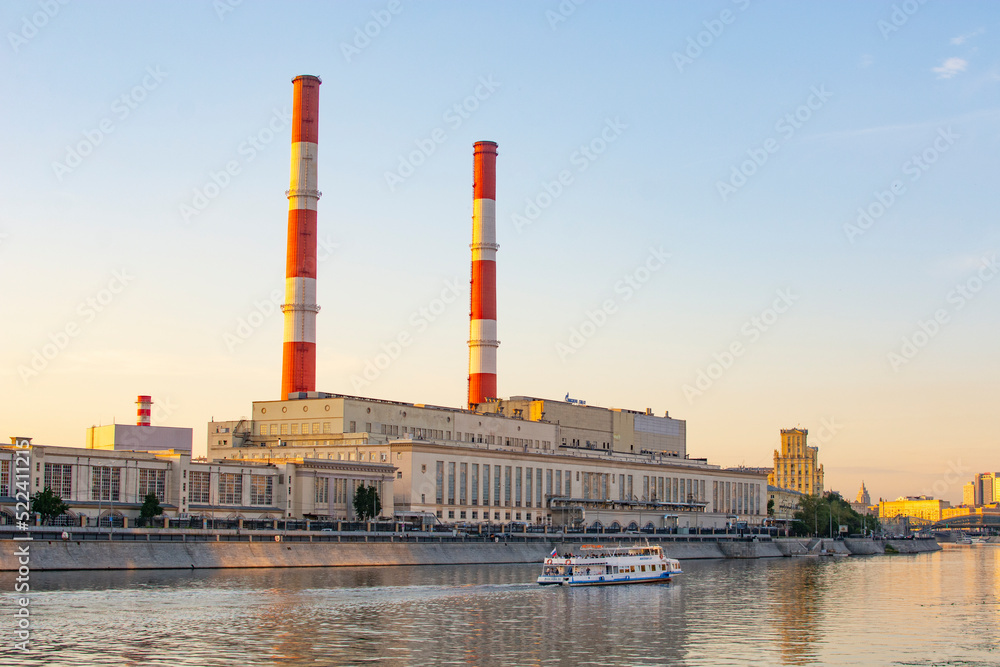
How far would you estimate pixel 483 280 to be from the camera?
178m

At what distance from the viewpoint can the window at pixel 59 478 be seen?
374 feet

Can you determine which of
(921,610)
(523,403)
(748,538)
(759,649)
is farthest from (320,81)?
(759,649)

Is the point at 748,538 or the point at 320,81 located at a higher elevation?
the point at 320,81

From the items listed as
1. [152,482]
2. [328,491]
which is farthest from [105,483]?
[328,491]

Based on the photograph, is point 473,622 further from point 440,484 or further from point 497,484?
point 497,484

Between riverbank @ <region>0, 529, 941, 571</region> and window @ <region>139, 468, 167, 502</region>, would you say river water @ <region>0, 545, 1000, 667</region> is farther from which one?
window @ <region>139, 468, 167, 502</region>

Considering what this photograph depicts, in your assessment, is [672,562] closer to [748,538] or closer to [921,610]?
[921,610]

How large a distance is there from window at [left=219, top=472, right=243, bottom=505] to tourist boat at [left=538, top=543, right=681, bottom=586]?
44951mm

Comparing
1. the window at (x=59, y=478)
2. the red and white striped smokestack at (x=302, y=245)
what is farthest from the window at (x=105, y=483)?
the red and white striped smokestack at (x=302, y=245)

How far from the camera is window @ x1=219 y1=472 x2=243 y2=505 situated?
13125cm

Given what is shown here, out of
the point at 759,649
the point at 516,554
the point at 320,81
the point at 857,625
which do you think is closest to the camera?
the point at 759,649

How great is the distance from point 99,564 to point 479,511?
2794 inches

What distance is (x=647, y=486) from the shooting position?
19800 centimetres

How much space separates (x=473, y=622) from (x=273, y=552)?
49.1 metres
